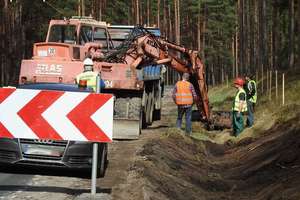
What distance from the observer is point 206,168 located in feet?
48.6

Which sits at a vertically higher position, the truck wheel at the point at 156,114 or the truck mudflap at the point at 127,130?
the truck mudflap at the point at 127,130

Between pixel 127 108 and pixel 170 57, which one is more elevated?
pixel 170 57

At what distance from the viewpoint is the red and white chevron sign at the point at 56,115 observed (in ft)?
29.6

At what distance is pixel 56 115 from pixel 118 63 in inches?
349

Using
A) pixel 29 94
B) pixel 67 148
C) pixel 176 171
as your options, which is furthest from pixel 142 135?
pixel 29 94

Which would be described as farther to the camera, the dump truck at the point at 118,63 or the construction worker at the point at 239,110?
the construction worker at the point at 239,110

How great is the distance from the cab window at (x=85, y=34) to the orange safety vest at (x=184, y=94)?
10.2 ft

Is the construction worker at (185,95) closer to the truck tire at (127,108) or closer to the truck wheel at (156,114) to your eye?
the truck tire at (127,108)

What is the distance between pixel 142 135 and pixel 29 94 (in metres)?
9.98

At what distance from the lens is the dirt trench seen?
10297mm

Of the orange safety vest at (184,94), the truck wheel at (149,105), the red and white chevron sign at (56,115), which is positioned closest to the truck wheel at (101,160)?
the red and white chevron sign at (56,115)

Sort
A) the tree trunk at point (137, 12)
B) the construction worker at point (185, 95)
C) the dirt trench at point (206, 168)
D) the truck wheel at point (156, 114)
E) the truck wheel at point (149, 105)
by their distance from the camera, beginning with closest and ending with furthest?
the dirt trench at point (206, 168) < the construction worker at point (185, 95) < the truck wheel at point (149, 105) < the truck wheel at point (156, 114) < the tree trunk at point (137, 12)

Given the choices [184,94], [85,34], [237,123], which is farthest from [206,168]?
[85,34]

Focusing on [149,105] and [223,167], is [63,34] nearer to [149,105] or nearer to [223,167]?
[149,105]
